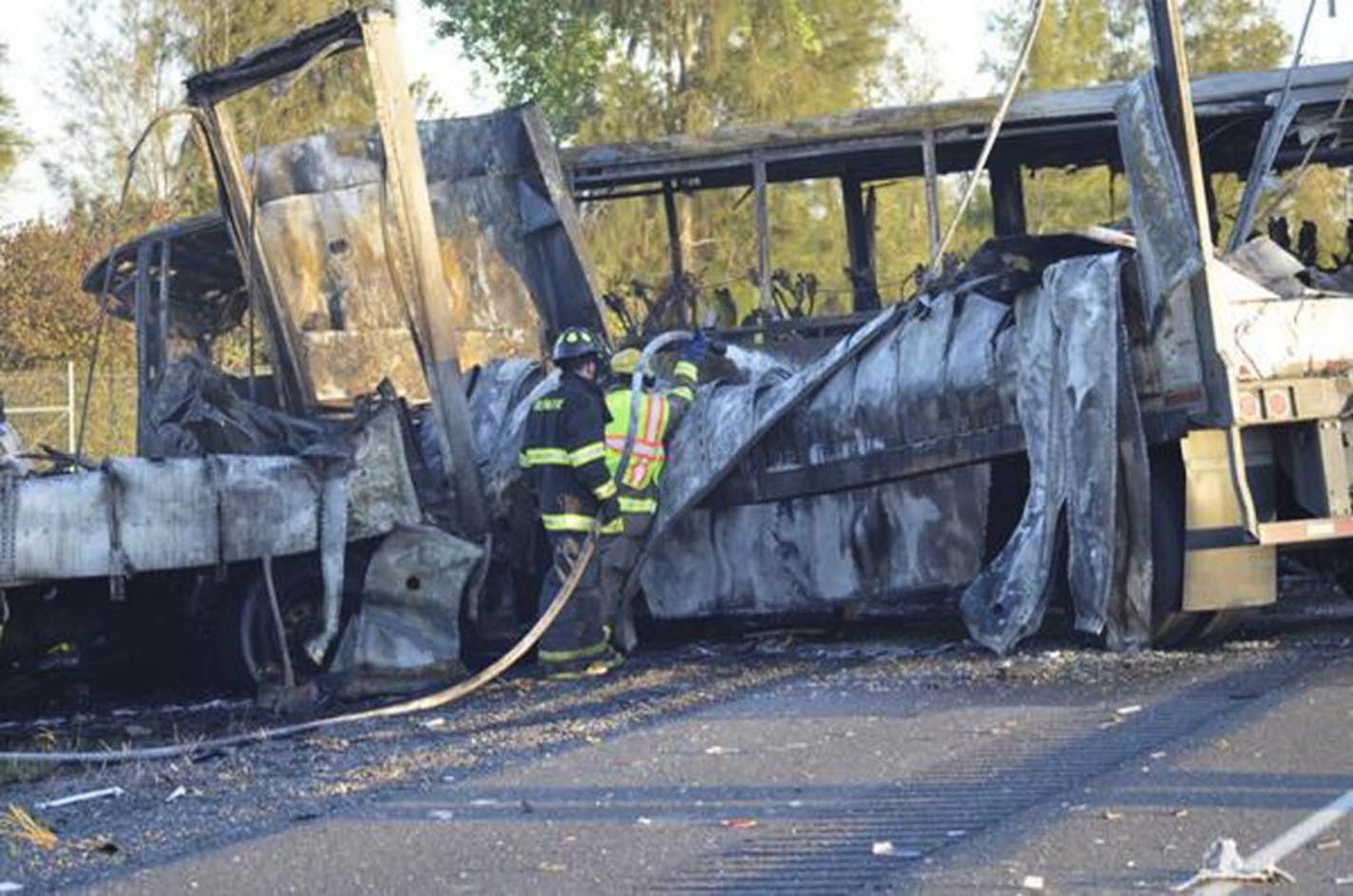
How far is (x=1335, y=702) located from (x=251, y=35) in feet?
96.9

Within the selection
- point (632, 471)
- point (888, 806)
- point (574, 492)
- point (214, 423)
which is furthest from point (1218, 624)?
point (214, 423)

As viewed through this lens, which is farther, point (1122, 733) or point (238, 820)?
point (1122, 733)

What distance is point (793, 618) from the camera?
37.3 feet

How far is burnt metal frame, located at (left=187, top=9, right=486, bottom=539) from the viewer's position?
1152 cm

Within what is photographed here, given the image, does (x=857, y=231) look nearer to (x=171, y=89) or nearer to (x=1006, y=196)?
(x=1006, y=196)

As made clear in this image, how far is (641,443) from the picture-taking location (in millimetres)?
10688

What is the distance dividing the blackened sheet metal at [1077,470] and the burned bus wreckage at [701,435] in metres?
0.01

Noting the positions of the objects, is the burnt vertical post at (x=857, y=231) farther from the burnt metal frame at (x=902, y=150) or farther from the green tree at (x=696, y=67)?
the green tree at (x=696, y=67)

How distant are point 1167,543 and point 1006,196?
10.5 meters

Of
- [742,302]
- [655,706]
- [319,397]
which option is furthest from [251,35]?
[655,706]

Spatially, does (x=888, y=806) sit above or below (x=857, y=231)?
below

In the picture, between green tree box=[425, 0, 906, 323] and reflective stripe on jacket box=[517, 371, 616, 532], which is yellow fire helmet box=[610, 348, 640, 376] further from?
green tree box=[425, 0, 906, 323]

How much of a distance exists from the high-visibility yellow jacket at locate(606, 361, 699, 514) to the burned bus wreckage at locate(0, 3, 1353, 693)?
0.48 feet

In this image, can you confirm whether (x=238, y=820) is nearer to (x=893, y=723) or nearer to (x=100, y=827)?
(x=100, y=827)
